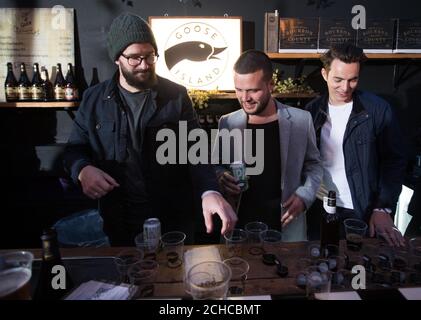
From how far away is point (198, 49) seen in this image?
11.8ft

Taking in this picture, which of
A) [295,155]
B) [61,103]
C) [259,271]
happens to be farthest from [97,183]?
[61,103]

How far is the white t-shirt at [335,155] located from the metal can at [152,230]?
128 cm

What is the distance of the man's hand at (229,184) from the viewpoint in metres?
1.76

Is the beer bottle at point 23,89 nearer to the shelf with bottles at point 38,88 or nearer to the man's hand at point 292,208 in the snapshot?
the shelf with bottles at point 38,88

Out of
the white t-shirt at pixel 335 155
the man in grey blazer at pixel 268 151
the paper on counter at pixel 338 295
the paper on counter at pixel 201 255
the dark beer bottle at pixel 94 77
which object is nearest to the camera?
the paper on counter at pixel 338 295

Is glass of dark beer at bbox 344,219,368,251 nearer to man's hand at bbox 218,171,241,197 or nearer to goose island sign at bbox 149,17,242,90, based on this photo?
man's hand at bbox 218,171,241,197

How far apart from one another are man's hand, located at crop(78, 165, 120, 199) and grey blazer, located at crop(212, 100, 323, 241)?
0.79 metres

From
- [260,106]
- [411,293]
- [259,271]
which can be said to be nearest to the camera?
[411,293]

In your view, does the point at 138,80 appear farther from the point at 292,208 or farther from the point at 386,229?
the point at 386,229

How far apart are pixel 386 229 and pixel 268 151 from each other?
2.79ft

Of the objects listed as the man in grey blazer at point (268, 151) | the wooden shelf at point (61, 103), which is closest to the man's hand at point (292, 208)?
the man in grey blazer at point (268, 151)

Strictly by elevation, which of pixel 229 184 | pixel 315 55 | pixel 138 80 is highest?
pixel 315 55

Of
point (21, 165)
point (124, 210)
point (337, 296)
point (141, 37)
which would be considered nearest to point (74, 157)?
point (124, 210)
